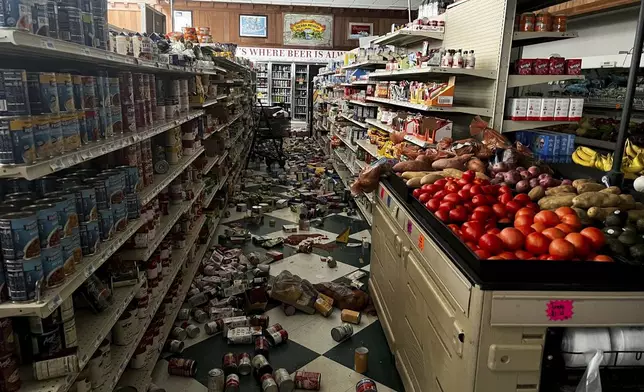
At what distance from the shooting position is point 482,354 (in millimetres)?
1756

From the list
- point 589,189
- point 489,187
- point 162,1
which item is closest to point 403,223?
point 489,187

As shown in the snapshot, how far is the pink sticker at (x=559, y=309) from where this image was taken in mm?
1722

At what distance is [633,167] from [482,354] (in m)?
2.92

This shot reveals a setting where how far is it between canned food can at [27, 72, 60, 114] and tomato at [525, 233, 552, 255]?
6.24ft

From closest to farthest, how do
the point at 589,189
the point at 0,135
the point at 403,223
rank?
1. the point at 0,135
2. the point at 589,189
3. the point at 403,223

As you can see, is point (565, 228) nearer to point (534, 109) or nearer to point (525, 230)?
point (525, 230)

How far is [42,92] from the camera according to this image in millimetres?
1618

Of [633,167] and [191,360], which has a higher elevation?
[633,167]

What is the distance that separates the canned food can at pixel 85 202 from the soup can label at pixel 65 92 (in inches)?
14.5

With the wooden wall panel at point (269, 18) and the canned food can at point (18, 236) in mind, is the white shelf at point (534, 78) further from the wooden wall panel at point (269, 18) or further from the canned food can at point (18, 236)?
the wooden wall panel at point (269, 18)

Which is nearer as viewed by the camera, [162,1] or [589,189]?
[589,189]

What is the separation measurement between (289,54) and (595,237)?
49.9 feet

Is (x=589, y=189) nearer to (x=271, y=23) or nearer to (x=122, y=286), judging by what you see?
(x=122, y=286)

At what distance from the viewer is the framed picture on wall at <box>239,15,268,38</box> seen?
624 inches
